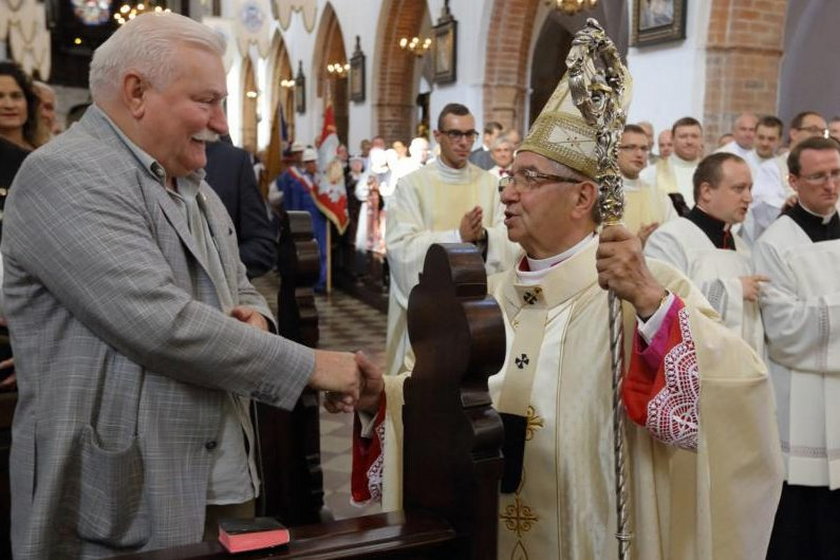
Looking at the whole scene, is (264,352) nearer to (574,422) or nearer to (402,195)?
(574,422)

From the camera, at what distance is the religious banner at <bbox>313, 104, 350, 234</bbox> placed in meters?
11.1

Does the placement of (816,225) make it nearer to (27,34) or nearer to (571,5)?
(571,5)

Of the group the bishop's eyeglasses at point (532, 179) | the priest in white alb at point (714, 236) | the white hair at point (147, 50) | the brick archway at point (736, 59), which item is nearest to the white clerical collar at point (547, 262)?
the bishop's eyeglasses at point (532, 179)

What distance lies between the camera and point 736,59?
28.8 feet

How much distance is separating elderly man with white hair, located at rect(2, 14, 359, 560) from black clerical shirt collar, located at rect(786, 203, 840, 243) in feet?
8.86

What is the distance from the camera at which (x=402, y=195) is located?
17.3 ft

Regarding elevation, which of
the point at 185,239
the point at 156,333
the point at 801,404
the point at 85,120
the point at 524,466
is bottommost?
the point at 801,404

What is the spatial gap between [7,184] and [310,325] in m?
1.43

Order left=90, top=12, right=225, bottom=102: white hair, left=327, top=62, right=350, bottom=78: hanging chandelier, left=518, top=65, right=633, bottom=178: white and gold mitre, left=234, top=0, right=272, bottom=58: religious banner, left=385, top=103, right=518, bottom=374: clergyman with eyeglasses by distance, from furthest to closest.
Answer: left=327, top=62, right=350, bottom=78: hanging chandelier
left=234, top=0, right=272, bottom=58: religious banner
left=385, top=103, right=518, bottom=374: clergyman with eyeglasses
left=518, top=65, right=633, bottom=178: white and gold mitre
left=90, top=12, right=225, bottom=102: white hair

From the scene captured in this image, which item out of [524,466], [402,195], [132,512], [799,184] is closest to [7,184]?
[132,512]

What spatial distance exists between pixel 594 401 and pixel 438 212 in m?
3.38

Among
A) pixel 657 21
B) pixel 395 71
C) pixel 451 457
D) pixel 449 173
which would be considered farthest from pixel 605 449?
pixel 395 71

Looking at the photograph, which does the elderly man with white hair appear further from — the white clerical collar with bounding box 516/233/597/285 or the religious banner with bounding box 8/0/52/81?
the religious banner with bounding box 8/0/52/81

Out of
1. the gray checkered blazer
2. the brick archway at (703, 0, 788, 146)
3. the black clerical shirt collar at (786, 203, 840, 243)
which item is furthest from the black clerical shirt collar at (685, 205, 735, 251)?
the brick archway at (703, 0, 788, 146)
